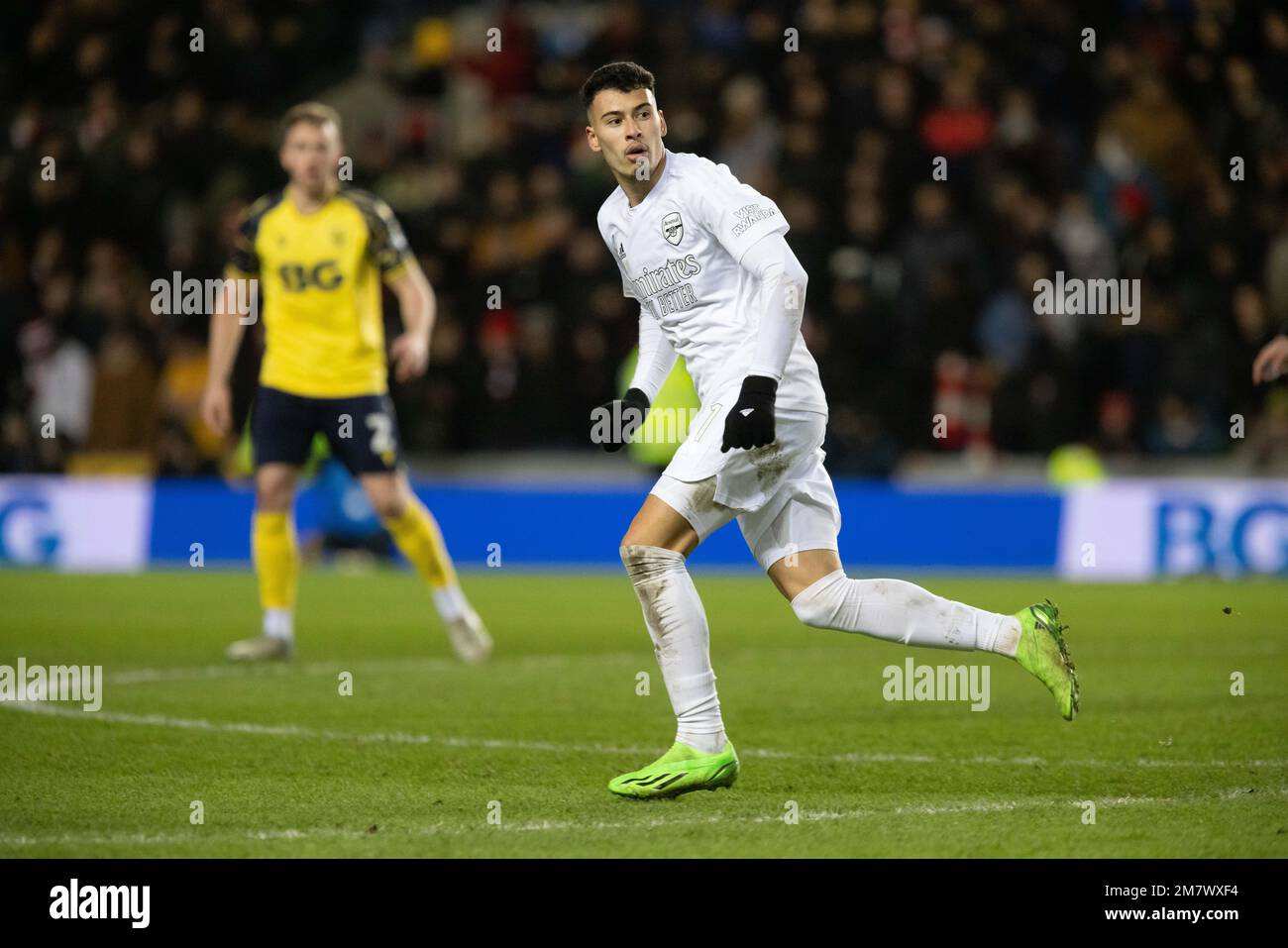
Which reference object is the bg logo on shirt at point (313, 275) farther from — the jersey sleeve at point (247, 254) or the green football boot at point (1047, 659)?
the green football boot at point (1047, 659)

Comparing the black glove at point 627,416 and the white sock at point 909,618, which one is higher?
the black glove at point 627,416

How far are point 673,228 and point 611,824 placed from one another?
1.76m

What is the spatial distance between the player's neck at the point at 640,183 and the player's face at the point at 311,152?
3.64 meters

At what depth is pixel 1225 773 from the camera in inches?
237

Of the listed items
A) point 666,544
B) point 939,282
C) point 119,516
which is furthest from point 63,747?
point 939,282

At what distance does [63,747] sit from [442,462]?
10.1 metres

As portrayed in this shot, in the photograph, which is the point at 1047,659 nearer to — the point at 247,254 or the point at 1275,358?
the point at 1275,358

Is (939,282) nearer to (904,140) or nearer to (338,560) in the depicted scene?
(904,140)

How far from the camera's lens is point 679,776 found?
5590mm

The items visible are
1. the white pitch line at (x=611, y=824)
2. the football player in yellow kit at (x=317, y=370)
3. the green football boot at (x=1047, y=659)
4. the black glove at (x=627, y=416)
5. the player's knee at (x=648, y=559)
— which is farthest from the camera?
the football player in yellow kit at (x=317, y=370)

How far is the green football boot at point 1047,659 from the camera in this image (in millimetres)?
5770

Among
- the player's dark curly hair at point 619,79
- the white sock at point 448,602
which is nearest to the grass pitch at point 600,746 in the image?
the white sock at point 448,602

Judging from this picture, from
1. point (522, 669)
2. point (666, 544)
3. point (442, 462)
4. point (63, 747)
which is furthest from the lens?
point (442, 462)

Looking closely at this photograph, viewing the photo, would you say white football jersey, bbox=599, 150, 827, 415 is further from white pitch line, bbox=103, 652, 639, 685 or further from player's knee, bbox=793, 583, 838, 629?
white pitch line, bbox=103, 652, 639, 685
